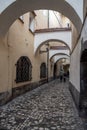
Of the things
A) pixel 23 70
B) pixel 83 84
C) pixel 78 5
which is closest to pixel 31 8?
pixel 78 5

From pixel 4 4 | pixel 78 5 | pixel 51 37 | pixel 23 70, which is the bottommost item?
pixel 23 70

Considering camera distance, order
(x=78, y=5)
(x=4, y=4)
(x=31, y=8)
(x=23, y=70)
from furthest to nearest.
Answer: (x=23, y=70), (x=31, y=8), (x=4, y=4), (x=78, y=5)

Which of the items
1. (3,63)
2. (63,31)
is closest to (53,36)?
(63,31)

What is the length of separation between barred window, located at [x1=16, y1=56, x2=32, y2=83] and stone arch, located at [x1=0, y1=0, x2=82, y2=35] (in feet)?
9.21

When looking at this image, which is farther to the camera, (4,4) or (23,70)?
(23,70)

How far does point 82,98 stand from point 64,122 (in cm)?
107

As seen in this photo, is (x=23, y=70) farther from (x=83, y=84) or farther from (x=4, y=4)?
(x=83, y=84)

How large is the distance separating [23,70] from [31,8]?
426 centimetres

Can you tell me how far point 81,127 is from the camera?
458 centimetres

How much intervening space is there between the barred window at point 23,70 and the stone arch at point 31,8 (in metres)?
2.81

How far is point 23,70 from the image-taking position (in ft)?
34.0

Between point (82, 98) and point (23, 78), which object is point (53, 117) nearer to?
point (82, 98)

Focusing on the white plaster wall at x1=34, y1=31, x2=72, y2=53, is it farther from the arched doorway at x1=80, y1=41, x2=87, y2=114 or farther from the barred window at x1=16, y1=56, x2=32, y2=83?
Result: the arched doorway at x1=80, y1=41, x2=87, y2=114

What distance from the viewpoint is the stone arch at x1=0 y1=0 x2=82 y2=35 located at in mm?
5910
